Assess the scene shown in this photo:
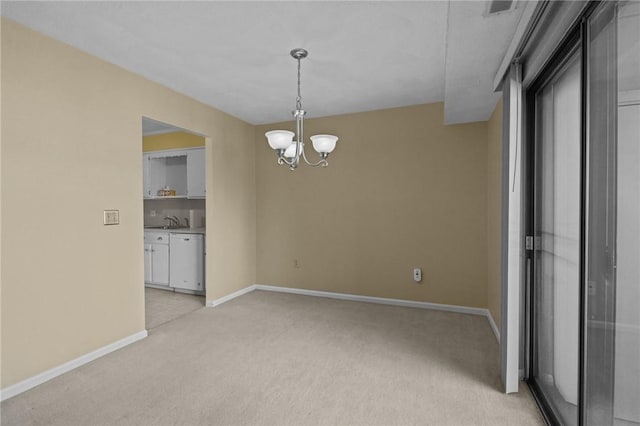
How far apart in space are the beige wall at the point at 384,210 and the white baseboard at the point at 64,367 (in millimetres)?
2134

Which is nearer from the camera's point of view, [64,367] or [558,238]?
[558,238]

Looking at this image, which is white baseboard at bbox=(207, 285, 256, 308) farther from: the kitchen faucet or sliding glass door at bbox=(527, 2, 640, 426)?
sliding glass door at bbox=(527, 2, 640, 426)

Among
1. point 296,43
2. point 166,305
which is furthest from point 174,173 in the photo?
point 296,43

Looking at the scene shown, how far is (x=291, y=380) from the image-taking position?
2297 mm

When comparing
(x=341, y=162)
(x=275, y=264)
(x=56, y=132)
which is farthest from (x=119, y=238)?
(x=341, y=162)

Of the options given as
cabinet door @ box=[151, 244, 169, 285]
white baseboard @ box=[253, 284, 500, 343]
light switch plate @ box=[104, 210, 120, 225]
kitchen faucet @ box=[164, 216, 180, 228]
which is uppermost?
light switch plate @ box=[104, 210, 120, 225]

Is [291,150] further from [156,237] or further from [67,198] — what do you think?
[156,237]

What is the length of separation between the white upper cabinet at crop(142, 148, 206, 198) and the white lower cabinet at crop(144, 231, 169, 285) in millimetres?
718

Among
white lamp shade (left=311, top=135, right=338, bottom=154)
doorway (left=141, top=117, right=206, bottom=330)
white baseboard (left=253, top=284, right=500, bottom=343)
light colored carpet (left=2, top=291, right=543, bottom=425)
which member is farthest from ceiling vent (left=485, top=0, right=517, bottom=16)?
doorway (left=141, top=117, right=206, bottom=330)

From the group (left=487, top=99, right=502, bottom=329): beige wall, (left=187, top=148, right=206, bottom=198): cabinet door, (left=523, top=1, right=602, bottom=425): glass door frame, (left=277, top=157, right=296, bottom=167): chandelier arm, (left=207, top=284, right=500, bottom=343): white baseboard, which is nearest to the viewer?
(left=523, top=1, right=602, bottom=425): glass door frame

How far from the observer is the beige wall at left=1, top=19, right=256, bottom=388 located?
2160 mm

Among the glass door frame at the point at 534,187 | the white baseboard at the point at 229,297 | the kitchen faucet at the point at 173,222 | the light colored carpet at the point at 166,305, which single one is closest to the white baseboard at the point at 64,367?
the light colored carpet at the point at 166,305

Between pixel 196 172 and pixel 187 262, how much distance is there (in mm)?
1340

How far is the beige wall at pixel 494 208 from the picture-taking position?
301 cm
